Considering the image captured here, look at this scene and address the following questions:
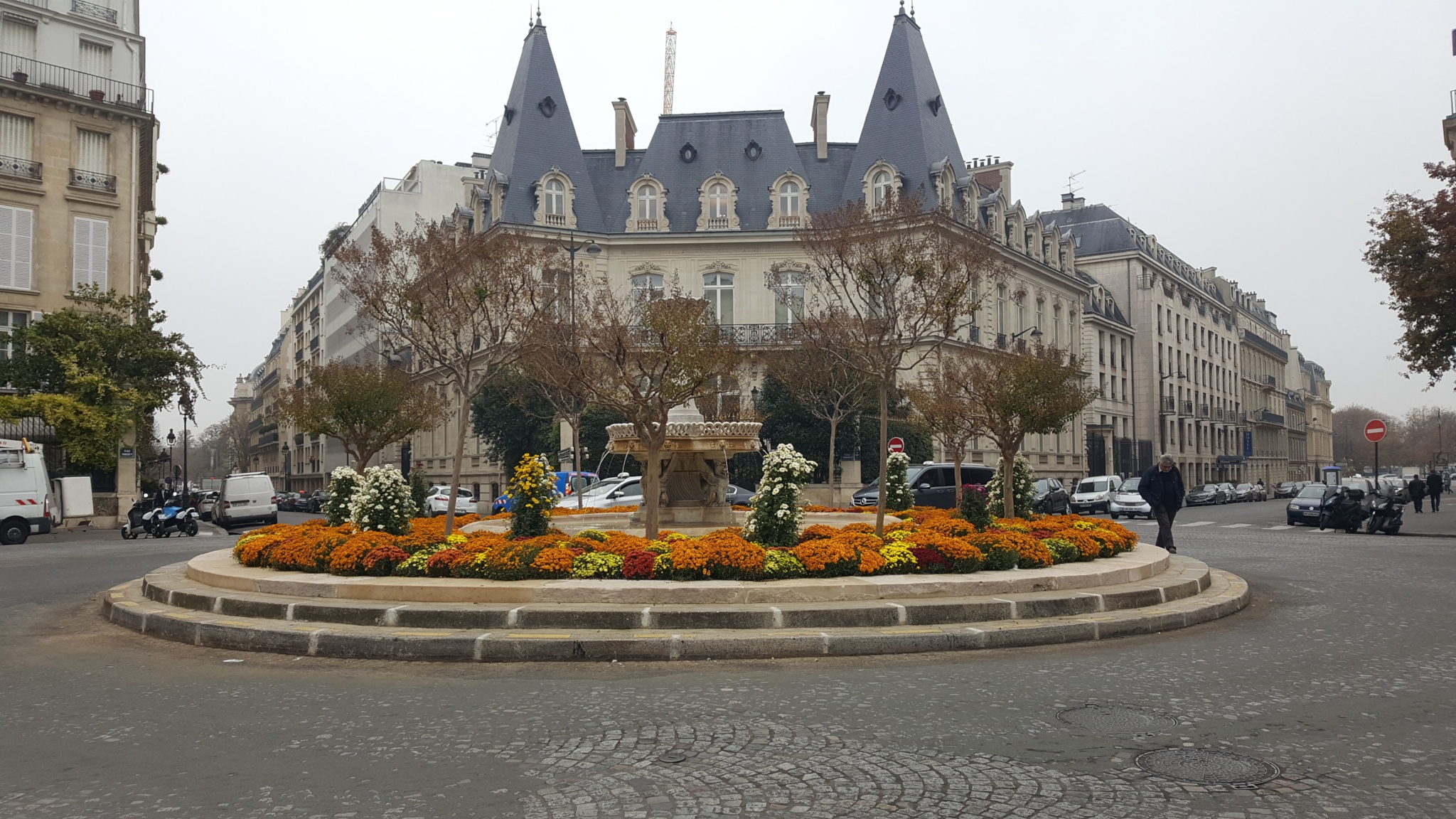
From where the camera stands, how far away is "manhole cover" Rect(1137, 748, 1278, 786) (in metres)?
4.71

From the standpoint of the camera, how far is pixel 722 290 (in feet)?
148

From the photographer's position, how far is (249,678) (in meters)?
7.39

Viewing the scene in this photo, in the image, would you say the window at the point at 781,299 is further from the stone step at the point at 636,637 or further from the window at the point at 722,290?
the stone step at the point at 636,637

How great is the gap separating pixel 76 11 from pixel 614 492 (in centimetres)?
2994

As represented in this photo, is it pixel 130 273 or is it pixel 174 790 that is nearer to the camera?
pixel 174 790

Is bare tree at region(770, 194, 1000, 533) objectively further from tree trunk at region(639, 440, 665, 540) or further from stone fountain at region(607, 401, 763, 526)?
tree trunk at region(639, 440, 665, 540)

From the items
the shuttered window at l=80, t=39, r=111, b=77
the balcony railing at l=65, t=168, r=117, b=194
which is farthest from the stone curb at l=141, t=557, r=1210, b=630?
the shuttered window at l=80, t=39, r=111, b=77

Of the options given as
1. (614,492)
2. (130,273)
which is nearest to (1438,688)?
(614,492)

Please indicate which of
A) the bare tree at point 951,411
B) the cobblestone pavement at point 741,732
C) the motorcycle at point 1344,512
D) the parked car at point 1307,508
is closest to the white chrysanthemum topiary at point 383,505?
the cobblestone pavement at point 741,732

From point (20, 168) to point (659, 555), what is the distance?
33.7m

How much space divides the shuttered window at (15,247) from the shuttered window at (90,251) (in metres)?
1.32

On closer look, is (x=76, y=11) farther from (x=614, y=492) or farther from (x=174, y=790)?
(x=174, y=790)

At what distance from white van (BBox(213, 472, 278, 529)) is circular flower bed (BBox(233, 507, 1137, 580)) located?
2209cm

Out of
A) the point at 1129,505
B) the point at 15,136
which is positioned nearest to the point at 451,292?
the point at 15,136
